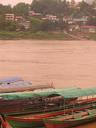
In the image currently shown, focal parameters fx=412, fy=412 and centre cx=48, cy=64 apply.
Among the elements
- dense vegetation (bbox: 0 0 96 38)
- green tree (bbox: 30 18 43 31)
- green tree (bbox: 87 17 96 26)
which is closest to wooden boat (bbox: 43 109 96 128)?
dense vegetation (bbox: 0 0 96 38)

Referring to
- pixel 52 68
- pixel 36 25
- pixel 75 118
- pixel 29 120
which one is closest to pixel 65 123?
pixel 75 118

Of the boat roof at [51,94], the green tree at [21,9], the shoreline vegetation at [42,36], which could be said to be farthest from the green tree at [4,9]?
the boat roof at [51,94]

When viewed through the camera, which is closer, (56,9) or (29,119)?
(29,119)

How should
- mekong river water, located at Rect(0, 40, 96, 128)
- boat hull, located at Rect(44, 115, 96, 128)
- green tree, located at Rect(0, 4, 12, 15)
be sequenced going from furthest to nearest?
green tree, located at Rect(0, 4, 12, 15) < mekong river water, located at Rect(0, 40, 96, 128) < boat hull, located at Rect(44, 115, 96, 128)

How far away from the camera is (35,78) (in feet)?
58.7

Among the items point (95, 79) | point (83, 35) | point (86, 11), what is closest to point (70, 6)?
point (86, 11)

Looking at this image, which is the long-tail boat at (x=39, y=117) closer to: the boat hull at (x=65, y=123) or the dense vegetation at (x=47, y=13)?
the boat hull at (x=65, y=123)

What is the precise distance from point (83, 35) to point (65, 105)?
40.0 m

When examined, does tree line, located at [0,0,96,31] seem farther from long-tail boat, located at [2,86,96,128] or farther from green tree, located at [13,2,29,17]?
long-tail boat, located at [2,86,96,128]

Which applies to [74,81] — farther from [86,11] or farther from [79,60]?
[86,11]

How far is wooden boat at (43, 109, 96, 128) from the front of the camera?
362 inches

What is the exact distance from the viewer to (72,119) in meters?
9.71

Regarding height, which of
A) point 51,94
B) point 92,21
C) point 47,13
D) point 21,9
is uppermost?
point 51,94

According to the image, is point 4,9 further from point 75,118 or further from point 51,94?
point 75,118
